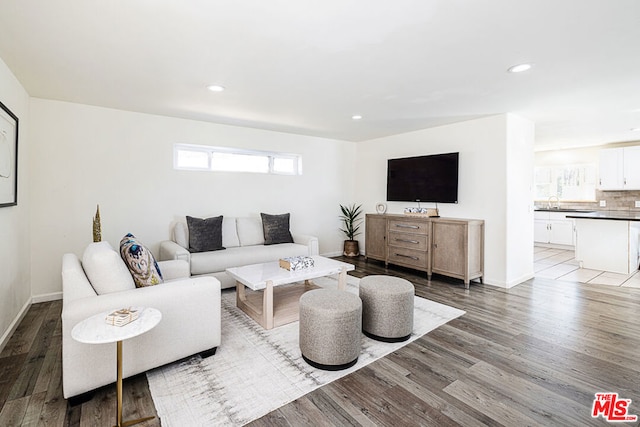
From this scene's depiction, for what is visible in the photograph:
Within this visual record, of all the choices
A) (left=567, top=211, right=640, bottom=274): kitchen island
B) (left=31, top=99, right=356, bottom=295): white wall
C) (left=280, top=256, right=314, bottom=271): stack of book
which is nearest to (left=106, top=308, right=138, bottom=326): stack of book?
(left=280, top=256, right=314, bottom=271): stack of book

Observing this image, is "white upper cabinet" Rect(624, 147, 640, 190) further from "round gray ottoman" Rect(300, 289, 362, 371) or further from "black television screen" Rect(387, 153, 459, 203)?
"round gray ottoman" Rect(300, 289, 362, 371)

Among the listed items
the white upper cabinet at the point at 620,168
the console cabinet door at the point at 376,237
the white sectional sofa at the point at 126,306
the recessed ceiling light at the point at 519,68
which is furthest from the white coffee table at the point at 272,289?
the white upper cabinet at the point at 620,168

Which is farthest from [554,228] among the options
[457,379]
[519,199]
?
[457,379]

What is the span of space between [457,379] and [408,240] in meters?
2.96

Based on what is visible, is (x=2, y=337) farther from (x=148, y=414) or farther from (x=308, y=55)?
(x=308, y=55)

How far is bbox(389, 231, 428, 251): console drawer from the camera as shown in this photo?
186 inches

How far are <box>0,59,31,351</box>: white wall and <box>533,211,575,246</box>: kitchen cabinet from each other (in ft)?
29.6

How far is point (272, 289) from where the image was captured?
2.89m

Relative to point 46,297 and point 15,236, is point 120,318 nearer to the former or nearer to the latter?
point 15,236

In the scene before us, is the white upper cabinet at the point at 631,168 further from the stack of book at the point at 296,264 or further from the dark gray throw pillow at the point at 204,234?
the dark gray throw pillow at the point at 204,234

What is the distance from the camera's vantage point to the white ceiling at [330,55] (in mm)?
1865

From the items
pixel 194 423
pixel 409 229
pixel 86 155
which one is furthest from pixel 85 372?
pixel 409 229

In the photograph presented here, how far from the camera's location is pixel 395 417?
174 centimetres

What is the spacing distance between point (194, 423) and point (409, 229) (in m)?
3.97
